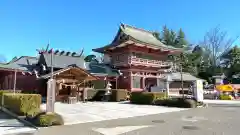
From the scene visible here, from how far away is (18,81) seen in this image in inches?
981

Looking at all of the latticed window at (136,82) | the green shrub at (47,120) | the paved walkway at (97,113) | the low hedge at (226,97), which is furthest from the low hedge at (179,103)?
the low hedge at (226,97)

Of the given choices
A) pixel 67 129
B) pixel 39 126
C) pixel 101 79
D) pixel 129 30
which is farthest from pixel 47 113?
pixel 129 30

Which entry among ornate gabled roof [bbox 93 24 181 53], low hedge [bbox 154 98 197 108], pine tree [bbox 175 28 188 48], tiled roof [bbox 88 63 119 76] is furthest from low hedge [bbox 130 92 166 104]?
pine tree [bbox 175 28 188 48]

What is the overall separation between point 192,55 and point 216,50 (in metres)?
8.88

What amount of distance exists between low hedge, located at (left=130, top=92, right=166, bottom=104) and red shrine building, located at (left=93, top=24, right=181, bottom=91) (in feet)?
19.3

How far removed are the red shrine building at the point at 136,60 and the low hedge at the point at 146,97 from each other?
587 centimetres

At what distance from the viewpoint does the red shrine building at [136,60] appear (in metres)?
29.7

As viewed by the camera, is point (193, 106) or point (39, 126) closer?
point (39, 126)

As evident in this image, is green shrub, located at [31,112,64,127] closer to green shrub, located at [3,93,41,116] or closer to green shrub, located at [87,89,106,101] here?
green shrub, located at [3,93,41,116]

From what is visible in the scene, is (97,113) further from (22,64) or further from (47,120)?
(22,64)

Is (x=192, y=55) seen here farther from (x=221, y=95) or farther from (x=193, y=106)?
(x=193, y=106)

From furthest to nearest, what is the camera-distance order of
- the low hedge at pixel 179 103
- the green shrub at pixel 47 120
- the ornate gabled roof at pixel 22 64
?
the ornate gabled roof at pixel 22 64 < the low hedge at pixel 179 103 < the green shrub at pixel 47 120

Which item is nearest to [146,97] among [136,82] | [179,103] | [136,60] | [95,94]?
[179,103]

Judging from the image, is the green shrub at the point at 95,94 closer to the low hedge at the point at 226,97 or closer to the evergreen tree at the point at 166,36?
the low hedge at the point at 226,97
